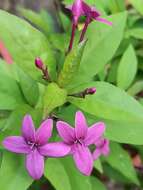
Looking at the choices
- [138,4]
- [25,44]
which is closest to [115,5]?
[138,4]

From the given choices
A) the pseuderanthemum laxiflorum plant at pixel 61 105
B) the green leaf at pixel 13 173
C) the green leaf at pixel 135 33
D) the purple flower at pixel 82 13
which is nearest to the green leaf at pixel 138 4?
the green leaf at pixel 135 33

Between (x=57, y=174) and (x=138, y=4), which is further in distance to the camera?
(x=138, y=4)

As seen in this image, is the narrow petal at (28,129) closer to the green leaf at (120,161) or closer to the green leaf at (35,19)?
the green leaf at (120,161)

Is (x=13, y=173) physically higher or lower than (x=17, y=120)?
lower

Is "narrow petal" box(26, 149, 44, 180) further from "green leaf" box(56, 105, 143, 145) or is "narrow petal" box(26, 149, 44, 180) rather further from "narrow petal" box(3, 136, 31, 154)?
"green leaf" box(56, 105, 143, 145)

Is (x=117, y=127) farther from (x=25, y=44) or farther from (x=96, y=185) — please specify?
(x=96, y=185)

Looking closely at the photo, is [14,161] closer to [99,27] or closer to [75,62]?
[75,62]
